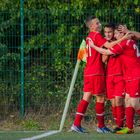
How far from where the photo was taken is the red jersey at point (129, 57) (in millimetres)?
11203

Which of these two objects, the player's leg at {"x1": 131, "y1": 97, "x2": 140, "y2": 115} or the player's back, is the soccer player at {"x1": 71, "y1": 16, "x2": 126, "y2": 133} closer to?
the player's back

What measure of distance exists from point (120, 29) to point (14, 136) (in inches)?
96.8

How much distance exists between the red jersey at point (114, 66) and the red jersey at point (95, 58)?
112 mm

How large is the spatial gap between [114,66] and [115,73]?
0.38 ft

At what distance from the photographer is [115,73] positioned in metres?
11.5

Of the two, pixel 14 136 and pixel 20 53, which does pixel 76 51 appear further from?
pixel 14 136

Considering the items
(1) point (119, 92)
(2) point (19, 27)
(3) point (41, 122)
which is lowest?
(3) point (41, 122)

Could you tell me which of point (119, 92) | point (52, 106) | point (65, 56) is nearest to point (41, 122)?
point (52, 106)

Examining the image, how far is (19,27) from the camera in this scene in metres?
13.2

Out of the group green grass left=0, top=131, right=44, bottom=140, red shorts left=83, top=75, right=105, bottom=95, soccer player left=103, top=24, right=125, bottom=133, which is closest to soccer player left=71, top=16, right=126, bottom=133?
red shorts left=83, top=75, right=105, bottom=95

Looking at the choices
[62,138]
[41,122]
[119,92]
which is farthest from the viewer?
[41,122]

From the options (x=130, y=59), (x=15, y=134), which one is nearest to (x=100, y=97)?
(x=130, y=59)

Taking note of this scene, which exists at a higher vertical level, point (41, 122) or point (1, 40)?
point (1, 40)

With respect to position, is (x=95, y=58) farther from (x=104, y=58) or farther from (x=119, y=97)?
(x=119, y=97)
